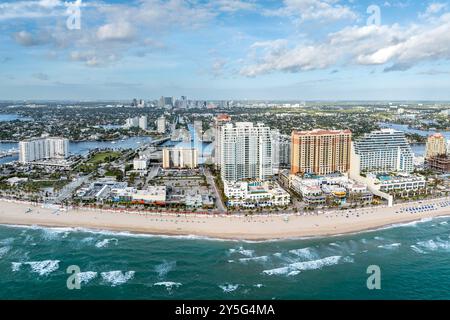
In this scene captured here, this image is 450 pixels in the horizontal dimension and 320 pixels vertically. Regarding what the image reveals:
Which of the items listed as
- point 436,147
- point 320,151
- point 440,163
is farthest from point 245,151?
point 436,147

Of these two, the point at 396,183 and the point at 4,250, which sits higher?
the point at 396,183

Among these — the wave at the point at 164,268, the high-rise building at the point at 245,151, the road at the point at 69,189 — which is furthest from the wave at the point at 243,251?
the road at the point at 69,189

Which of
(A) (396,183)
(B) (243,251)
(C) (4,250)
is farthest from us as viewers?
(A) (396,183)

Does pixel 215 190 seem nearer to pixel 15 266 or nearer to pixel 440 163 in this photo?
pixel 15 266
